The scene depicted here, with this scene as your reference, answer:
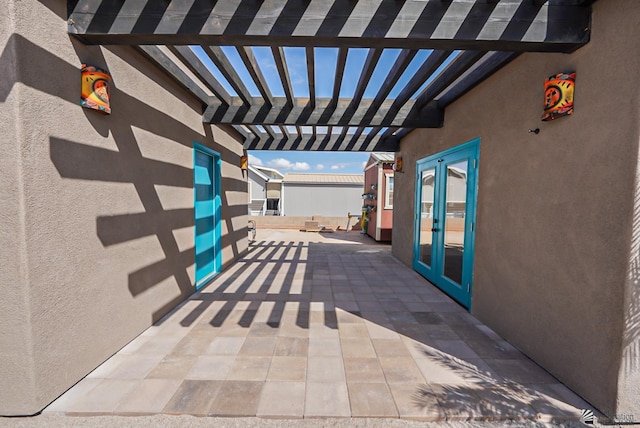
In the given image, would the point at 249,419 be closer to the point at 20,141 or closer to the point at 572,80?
the point at 20,141

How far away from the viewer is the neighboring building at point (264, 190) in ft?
57.7

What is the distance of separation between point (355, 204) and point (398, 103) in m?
14.9

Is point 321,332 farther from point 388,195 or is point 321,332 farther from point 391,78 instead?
point 388,195

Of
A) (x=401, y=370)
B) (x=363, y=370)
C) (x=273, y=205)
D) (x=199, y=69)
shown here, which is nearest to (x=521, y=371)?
(x=401, y=370)

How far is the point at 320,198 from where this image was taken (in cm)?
1881

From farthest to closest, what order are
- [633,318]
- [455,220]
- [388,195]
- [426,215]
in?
[388,195], [426,215], [455,220], [633,318]

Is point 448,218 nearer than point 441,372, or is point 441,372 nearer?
point 441,372

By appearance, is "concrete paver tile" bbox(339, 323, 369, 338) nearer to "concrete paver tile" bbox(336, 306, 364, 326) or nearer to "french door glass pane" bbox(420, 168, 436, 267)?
Answer: "concrete paver tile" bbox(336, 306, 364, 326)

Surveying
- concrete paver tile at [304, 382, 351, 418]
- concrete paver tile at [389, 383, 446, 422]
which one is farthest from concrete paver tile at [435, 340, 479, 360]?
concrete paver tile at [304, 382, 351, 418]

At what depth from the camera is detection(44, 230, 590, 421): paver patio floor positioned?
1854 millimetres

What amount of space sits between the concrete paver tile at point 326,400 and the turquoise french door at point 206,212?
2.87 m

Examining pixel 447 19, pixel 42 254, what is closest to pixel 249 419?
pixel 42 254

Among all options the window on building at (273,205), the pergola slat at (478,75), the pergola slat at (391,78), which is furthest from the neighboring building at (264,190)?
the pergola slat at (478,75)

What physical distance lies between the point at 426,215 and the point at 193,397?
449 cm
